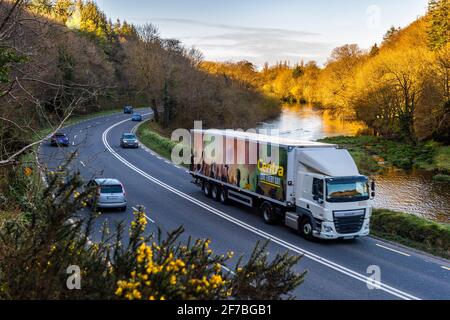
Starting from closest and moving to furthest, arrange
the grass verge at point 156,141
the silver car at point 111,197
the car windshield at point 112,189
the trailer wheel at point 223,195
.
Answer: the silver car at point 111,197 < the car windshield at point 112,189 < the trailer wheel at point 223,195 < the grass verge at point 156,141

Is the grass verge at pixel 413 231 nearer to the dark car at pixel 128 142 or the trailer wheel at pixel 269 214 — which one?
the trailer wheel at pixel 269 214

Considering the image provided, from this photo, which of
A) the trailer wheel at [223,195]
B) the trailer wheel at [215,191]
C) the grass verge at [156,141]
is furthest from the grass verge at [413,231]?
the grass verge at [156,141]

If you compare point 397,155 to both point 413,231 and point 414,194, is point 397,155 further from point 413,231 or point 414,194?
point 413,231

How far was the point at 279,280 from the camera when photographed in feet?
21.9

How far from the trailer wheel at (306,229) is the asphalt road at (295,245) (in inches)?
10.9

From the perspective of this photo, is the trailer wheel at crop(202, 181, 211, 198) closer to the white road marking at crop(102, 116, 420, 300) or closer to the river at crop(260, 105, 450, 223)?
the white road marking at crop(102, 116, 420, 300)

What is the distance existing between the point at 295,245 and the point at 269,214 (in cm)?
301

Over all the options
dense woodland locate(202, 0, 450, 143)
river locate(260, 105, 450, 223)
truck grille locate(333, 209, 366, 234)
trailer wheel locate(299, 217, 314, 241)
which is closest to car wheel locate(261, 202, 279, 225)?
trailer wheel locate(299, 217, 314, 241)

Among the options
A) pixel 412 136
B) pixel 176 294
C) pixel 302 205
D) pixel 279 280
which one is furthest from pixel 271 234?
pixel 412 136

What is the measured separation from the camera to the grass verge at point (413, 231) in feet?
57.8

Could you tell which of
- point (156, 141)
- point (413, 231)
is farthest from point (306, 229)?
point (156, 141)

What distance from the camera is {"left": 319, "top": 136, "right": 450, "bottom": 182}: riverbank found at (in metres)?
45.3

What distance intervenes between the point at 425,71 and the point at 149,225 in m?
47.3
